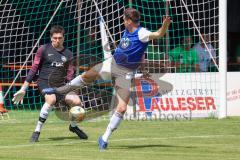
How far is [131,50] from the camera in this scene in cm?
1353

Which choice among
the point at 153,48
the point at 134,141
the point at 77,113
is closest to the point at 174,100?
the point at 153,48

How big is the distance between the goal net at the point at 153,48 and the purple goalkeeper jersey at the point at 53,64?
2.10 m

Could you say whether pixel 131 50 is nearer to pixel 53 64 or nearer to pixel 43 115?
pixel 43 115

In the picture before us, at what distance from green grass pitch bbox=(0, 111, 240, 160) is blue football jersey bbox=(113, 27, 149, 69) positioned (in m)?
1.35

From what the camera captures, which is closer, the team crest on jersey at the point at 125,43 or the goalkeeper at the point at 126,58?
the goalkeeper at the point at 126,58

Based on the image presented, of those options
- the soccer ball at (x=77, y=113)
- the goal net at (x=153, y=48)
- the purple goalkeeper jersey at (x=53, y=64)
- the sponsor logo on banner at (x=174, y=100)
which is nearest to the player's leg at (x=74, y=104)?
the purple goalkeeper jersey at (x=53, y=64)

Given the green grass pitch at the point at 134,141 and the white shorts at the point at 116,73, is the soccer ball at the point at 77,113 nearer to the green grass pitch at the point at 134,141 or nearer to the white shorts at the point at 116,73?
the green grass pitch at the point at 134,141

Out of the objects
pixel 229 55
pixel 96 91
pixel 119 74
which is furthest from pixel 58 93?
pixel 229 55

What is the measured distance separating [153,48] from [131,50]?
8065 mm

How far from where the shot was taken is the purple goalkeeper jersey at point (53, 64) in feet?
51.4

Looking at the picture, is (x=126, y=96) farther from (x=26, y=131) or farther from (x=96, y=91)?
(x=96, y=91)

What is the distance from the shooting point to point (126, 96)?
1338cm

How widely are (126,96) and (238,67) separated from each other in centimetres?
1180

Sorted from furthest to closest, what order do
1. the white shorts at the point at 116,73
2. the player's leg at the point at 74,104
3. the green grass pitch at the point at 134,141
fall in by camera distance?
the player's leg at the point at 74,104
the white shorts at the point at 116,73
the green grass pitch at the point at 134,141
